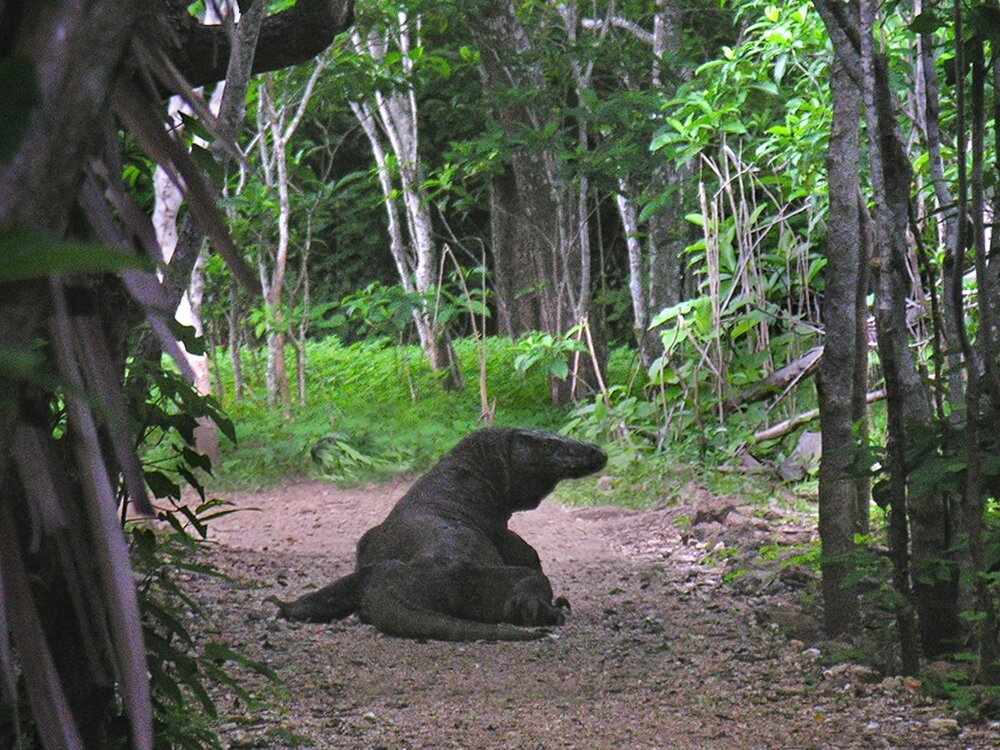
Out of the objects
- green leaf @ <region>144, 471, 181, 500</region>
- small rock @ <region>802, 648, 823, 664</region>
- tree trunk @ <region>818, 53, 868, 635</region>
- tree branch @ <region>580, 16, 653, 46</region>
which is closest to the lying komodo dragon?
small rock @ <region>802, 648, 823, 664</region>

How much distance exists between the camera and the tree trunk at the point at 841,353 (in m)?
3.71

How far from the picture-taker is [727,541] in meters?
5.62

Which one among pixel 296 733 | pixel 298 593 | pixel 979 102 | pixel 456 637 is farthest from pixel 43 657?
pixel 298 593

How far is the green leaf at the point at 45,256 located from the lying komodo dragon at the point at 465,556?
147 inches

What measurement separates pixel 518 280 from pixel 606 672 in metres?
8.56

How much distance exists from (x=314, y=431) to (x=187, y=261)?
20.5ft

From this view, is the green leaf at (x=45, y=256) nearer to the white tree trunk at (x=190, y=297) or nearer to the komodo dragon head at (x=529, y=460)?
the komodo dragon head at (x=529, y=460)

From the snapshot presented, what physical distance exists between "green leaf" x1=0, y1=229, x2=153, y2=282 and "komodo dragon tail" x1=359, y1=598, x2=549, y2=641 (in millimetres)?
3726

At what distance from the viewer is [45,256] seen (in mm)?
395

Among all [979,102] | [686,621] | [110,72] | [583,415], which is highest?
[979,102]

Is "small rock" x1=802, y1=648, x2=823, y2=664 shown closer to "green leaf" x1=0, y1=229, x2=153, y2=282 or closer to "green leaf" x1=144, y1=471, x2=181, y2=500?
"green leaf" x1=144, y1=471, x2=181, y2=500

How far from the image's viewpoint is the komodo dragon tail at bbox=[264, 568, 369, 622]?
4324 mm

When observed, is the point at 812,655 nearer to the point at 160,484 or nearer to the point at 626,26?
the point at 160,484

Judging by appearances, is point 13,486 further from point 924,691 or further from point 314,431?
point 314,431
